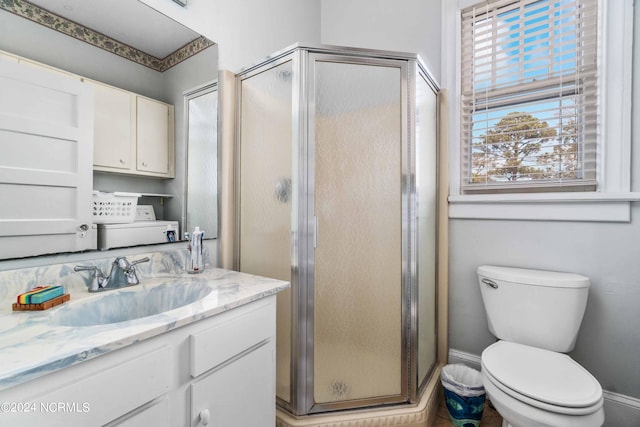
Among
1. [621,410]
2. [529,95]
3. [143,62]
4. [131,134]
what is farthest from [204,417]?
[529,95]

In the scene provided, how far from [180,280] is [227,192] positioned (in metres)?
0.51

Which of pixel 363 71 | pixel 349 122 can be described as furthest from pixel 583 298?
pixel 363 71

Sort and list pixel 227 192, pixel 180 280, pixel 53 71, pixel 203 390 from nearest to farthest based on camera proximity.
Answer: pixel 203 390, pixel 53 71, pixel 180 280, pixel 227 192

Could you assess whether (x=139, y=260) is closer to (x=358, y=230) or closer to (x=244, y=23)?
(x=358, y=230)

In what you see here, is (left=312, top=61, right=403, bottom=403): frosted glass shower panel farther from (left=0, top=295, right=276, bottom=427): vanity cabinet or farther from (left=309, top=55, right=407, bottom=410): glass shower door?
(left=0, top=295, right=276, bottom=427): vanity cabinet

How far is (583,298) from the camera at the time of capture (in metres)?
1.38

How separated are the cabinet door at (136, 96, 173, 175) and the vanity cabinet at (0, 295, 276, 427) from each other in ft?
2.39

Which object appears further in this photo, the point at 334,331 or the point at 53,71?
the point at 334,331

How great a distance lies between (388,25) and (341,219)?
153cm

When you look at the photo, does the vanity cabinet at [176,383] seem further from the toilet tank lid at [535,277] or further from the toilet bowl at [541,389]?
the toilet tank lid at [535,277]

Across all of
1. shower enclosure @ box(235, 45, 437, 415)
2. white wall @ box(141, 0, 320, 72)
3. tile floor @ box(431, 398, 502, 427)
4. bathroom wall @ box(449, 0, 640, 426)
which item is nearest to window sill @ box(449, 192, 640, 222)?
bathroom wall @ box(449, 0, 640, 426)

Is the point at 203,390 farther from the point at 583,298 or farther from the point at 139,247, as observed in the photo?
the point at 583,298

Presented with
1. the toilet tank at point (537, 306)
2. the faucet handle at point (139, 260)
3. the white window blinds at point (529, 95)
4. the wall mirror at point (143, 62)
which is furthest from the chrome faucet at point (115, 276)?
the white window blinds at point (529, 95)

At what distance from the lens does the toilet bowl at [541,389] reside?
100 centimetres
